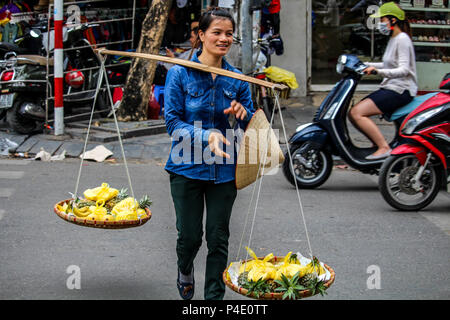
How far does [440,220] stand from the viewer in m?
6.22

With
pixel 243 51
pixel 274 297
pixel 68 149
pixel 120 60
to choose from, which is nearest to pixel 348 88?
pixel 243 51

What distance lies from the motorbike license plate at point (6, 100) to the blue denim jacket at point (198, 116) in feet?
20.9

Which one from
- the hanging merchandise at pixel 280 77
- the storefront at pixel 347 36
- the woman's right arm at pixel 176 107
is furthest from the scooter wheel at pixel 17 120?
the woman's right arm at pixel 176 107

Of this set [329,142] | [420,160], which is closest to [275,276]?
[420,160]

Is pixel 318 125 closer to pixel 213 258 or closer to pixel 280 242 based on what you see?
pixel 280 242

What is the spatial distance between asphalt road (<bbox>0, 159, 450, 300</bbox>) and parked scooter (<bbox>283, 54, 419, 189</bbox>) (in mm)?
226

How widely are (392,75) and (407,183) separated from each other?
1279mm

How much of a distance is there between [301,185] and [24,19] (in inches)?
284

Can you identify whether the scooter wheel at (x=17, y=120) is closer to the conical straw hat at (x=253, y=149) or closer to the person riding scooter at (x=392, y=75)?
the person riding scooter at (x=392, y=75)

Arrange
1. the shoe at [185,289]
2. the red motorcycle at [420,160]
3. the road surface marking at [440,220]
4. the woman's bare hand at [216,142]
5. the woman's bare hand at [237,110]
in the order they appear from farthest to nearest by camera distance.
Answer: the red motorcycle at [420,160]
the road surface marking at [440,220]
the shoe at [185,289]
the woman's bare hand at [237,110]
the woman's bare hand at [216,142]

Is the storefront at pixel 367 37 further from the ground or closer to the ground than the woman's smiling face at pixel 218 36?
further from the ground

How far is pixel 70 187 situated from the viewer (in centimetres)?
722

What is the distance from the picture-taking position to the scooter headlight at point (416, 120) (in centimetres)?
641
